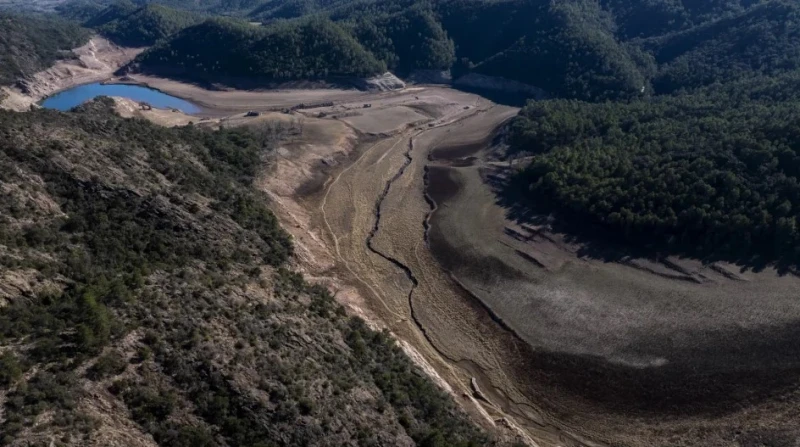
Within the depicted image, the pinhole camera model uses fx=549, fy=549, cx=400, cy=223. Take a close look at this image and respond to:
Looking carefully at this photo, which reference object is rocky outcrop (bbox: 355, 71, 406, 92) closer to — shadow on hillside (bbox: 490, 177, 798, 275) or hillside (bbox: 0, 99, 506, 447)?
shadow on hillside (bbox: 490, 177, 798, 275)

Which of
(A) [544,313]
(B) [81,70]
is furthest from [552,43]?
(B) [81,70]

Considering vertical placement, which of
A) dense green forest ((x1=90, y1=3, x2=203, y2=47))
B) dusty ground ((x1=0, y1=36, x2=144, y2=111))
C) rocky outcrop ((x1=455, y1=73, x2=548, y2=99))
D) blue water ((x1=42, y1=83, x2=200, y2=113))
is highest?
dense green forest ((x1=90, y1=3, x2=203, y2=47))

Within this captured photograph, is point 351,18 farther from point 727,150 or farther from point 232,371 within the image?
point 232,371

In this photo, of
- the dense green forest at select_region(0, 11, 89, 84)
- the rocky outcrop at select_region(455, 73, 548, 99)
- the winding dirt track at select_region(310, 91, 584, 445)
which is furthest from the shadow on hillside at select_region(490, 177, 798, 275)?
the dense green forest at select_region(0, 11, 89, 84)

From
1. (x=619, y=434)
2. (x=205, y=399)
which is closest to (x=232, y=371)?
(x=205, y=399)

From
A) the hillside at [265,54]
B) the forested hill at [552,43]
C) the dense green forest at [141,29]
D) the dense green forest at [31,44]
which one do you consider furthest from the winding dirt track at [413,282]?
the dense green forest at [141,29]
